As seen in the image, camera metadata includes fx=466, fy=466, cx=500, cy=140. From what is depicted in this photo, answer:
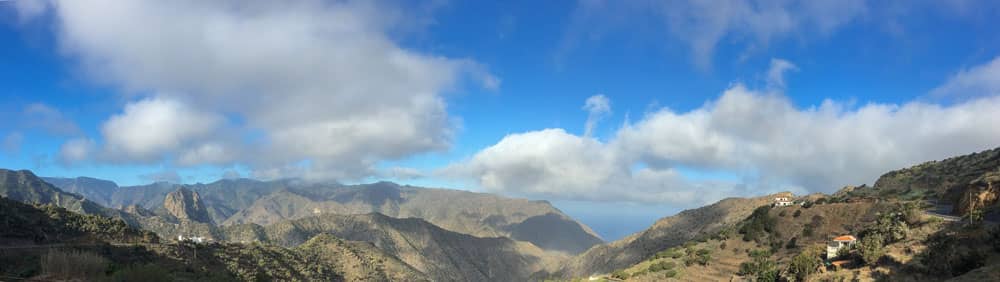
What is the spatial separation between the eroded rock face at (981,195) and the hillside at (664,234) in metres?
83.2

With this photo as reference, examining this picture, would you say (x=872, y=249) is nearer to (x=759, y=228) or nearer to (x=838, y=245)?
(x=838, y=245)

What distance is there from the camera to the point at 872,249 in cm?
2450

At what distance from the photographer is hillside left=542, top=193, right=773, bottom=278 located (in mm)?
125312

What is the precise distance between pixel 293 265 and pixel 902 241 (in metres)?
94.2

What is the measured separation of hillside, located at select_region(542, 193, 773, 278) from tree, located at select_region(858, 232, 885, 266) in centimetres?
9260

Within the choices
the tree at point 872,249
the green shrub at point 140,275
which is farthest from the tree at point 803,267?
the green shrub at point 140,275

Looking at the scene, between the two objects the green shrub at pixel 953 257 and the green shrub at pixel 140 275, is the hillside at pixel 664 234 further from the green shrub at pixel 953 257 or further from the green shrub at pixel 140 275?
the green shrub at pixel 140 275

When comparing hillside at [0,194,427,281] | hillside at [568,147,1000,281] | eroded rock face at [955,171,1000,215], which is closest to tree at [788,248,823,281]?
hillside at [568,147,1000,281]

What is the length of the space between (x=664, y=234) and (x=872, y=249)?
412 feet

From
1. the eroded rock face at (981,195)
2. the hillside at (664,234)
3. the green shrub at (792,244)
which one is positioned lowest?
the hillside at (664,234)

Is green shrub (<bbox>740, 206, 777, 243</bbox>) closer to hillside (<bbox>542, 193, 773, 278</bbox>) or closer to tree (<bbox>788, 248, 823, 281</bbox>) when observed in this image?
tree (<bbox>788, 248, 823, 281</bbox>)

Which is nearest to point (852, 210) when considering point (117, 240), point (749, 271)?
point (749, 271)

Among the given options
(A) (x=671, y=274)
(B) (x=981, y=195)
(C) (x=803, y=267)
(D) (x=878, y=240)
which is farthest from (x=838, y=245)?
(A) (x=671, y=274)

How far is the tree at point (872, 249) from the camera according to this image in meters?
23.7
